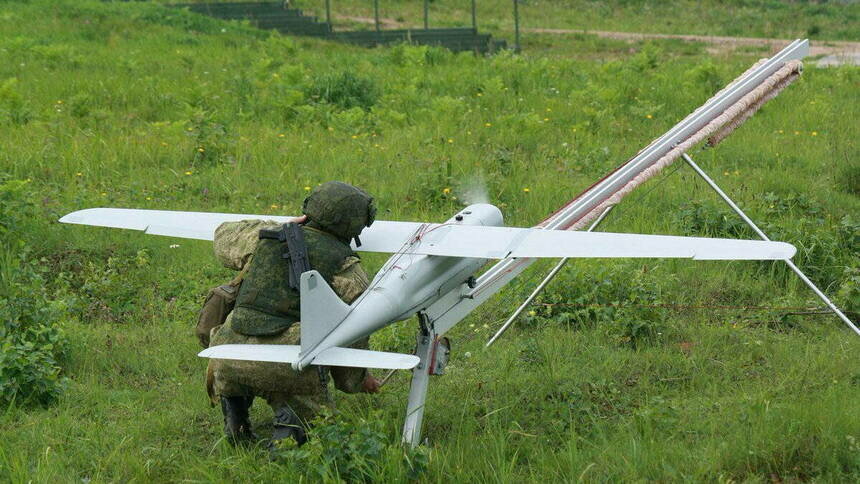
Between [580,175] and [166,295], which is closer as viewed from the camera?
[166,295]

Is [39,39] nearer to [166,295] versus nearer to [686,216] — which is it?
[166,295]

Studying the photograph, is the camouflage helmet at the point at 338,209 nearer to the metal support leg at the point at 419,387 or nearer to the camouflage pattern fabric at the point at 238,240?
the camouflage pattern fabric at the point at 238,240

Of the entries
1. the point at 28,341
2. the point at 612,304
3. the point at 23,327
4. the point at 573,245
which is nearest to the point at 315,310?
the point at 573,245

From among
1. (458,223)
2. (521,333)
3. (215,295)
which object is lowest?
(521,333)

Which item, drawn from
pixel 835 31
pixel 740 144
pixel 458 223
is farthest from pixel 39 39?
pixel 835 31

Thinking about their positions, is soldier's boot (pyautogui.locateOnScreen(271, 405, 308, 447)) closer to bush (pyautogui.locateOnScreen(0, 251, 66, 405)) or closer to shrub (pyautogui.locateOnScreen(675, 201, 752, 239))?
bush (pyautogui.locateOnScreen(0, 251, 66, 405))

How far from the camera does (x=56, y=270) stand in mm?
7707

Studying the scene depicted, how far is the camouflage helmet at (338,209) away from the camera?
4.70 m

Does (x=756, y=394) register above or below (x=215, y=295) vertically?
below

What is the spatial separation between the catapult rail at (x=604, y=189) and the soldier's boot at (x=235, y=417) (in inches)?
42.2

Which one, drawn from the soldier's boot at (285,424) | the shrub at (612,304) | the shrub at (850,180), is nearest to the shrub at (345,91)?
the shrub at (850,180)

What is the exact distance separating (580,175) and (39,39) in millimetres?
10465

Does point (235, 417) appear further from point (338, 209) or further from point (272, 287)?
point (338, 209)

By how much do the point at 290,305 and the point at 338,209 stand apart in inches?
19.8
